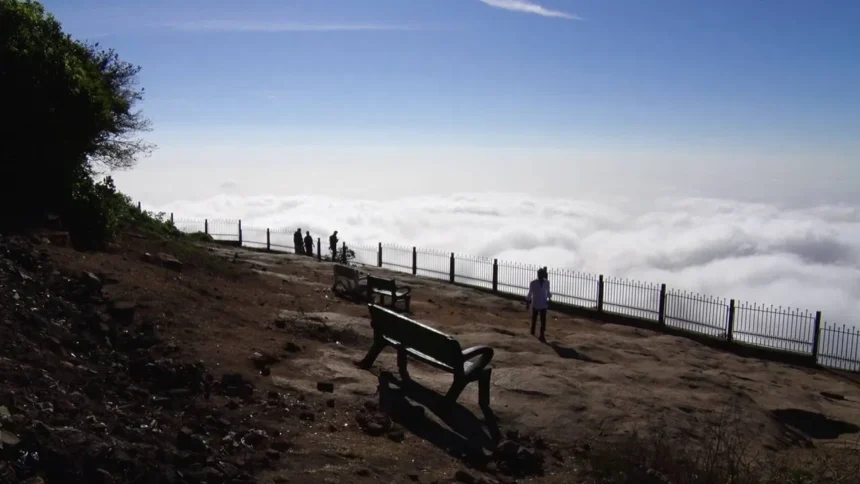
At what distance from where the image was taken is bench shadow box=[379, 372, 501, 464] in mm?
7320

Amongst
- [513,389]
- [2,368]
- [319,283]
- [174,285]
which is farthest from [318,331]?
[319,283]

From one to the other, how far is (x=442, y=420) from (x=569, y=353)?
252 inches

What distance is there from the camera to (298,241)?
113 ft

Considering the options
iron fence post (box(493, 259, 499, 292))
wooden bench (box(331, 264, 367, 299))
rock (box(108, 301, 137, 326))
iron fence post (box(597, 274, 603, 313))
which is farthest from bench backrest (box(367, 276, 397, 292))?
rock (box(108, 301, 137, 326))

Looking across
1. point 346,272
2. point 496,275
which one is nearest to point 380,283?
point 346,272

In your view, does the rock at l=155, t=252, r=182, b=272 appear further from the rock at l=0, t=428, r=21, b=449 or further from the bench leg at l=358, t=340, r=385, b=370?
the rock at l=0, t=428, r=21, b=449

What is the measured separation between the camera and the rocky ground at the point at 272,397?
18.5ft

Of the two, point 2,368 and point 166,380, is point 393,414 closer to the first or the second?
point 166,380

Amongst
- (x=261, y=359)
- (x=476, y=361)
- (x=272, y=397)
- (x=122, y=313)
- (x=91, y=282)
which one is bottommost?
(x=272, y=397)

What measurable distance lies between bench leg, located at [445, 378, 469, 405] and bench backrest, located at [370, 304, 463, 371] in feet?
0.60

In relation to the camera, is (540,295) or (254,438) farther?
(540,295)

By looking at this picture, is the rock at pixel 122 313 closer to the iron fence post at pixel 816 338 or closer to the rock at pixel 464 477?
the rock at pixel 464 477

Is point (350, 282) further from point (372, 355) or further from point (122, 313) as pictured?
point (122, 313)

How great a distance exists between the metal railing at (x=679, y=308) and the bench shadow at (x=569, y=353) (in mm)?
5811
